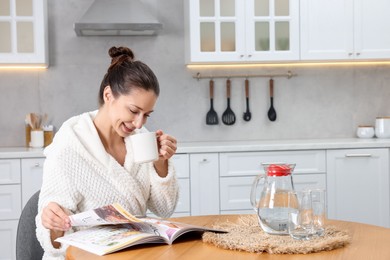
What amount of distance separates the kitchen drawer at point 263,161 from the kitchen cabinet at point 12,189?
3.93 ft

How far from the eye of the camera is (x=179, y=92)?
15.1 ft

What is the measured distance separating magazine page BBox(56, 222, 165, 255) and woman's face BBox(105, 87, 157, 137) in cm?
47

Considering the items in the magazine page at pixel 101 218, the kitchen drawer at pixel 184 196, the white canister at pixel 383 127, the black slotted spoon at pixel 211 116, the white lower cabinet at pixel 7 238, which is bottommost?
the white lower cabinet at pixel 7 238

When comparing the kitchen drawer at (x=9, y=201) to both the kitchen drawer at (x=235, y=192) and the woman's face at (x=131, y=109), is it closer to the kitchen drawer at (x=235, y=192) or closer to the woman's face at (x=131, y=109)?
the kitchen drawer at (x=235, y=192)

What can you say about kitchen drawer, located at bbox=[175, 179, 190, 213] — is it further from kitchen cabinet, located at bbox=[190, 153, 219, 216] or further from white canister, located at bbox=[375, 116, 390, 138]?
white canister, located at bbox=[375, 116, 390, 138]

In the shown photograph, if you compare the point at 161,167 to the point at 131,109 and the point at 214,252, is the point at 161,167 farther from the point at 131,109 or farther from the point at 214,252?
the point at 214,252

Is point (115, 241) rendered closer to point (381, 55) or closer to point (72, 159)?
point (72, 159)

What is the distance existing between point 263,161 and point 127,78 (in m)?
2.08

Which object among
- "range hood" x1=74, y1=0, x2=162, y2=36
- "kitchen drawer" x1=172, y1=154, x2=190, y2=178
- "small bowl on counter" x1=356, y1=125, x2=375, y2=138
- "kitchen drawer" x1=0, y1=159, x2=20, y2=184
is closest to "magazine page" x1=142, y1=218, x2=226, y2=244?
"kitchen drawer" x1=172, y1=154, x2=190, y2=178

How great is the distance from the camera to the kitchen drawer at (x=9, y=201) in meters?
3.88

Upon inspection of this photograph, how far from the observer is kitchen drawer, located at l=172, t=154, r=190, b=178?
3996mm

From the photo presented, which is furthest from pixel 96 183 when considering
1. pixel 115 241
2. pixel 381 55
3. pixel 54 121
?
pixel 381 55

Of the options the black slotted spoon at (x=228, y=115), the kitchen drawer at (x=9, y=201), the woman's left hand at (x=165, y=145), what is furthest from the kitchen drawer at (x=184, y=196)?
the woman's left hand at (x=165, y=145)

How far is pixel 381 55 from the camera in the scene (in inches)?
173
